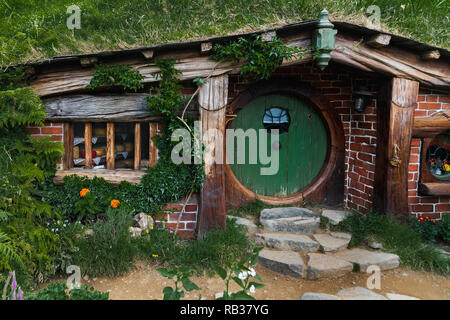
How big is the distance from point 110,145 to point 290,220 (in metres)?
2.71

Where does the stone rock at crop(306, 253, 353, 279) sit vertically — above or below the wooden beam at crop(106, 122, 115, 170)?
below

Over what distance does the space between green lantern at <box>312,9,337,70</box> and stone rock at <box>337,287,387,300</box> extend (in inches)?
105

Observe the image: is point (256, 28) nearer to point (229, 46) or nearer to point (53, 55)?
point (229, 46)

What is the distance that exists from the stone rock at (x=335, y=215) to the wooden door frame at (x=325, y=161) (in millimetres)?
364

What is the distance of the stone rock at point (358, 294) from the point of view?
3.26 m

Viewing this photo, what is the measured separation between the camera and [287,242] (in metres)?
4.31

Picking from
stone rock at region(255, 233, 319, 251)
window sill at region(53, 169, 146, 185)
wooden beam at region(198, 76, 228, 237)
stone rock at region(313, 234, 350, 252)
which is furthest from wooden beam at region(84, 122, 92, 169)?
stone rock at region(313, 234, 350, 252)

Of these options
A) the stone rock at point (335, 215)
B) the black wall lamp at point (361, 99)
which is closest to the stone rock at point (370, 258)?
the stone rock at point (335, 215)

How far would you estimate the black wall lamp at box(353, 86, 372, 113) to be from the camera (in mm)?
4863

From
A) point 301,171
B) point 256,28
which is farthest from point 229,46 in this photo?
point 301,171

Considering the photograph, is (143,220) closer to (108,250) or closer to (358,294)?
(108,250)

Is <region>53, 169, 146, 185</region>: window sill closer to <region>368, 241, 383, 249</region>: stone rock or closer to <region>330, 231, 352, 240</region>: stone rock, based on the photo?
<region>330, 231, 352, 240</region>: stone rock

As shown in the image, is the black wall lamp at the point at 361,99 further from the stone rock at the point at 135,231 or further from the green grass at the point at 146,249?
the stone rock at the point at 135,231

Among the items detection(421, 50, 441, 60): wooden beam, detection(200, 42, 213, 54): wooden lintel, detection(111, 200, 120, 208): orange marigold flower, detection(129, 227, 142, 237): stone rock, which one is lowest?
detection(129, 227, 142, 237): stone rock
